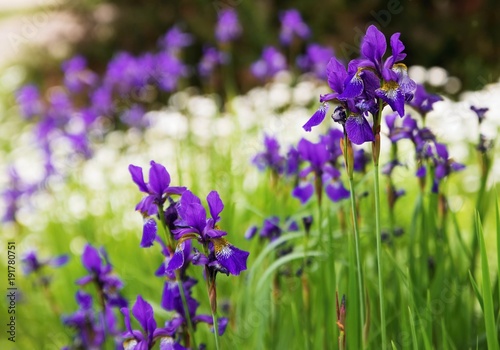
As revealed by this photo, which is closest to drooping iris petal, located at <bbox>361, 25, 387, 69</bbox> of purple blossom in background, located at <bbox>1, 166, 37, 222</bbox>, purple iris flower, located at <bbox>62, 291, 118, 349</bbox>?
purple iris flower, located at <bbox>62, 291, 118, 349</bbox>

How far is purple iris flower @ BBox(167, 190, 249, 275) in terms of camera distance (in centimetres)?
148

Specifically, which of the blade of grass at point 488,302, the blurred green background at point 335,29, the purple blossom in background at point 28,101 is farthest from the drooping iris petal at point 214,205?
the blurred green background at point 335,29

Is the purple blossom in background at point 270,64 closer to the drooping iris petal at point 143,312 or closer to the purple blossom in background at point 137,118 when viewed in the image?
the purple blossom in background at point 137,118

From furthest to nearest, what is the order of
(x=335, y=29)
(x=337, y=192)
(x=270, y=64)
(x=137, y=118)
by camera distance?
(x=335, y=29) < (x=137, y=118) < (x=270, y=64) < (x=337, y=192)

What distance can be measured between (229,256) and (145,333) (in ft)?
1.19

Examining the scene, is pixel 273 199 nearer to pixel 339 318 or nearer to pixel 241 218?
pixel 241 218

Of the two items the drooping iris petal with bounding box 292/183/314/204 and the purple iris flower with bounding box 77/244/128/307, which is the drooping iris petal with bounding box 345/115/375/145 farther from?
the purple iris flower with bounding box 77/244/128/307

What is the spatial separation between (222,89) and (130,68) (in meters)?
4.37

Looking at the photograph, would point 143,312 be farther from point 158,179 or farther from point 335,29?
point 335,29

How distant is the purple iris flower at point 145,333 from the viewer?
1.62 meters

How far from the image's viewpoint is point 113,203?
4895 mm

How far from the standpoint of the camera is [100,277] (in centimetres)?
217

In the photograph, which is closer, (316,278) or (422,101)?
(422,101)

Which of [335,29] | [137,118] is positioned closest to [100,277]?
[137,118]
